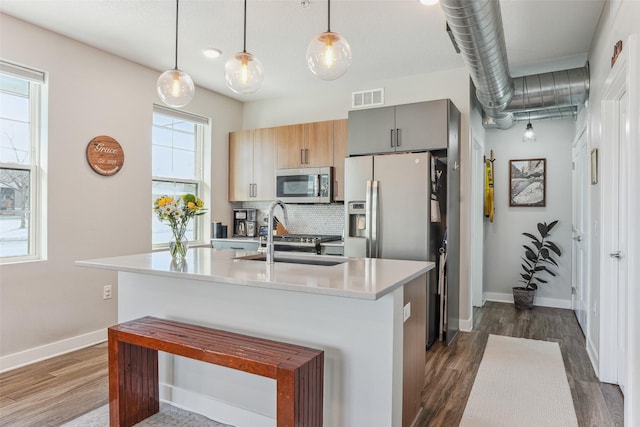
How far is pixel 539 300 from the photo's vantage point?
541 centimetres

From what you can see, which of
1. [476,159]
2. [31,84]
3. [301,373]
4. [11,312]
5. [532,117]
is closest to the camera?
[301,373]

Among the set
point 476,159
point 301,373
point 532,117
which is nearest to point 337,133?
point 476,159

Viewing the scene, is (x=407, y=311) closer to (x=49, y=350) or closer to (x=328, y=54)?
(x=328, y=54)

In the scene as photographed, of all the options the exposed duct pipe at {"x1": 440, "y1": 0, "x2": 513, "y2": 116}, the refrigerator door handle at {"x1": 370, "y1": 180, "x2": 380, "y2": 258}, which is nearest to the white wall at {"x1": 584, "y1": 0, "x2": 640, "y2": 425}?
the exposed duct pipe at {"x1": 440, "y1": 0, "x2": 513, "y2": 116}

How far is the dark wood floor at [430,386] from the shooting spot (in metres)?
2.43

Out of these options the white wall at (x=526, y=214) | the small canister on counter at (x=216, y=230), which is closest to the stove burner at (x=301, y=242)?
the small canister on counter at (x=216, y=230)

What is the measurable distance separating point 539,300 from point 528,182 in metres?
1.63

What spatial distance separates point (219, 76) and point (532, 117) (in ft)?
13.0

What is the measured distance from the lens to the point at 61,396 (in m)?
2.68

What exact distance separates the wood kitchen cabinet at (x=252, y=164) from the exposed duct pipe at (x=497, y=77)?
8.16ft

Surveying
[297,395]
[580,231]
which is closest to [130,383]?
[297,395]

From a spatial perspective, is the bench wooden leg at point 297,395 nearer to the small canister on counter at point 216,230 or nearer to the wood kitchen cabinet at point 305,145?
the wood kitchen cabinet at point 305,145

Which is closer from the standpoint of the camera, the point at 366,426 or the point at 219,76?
the point at 366,426

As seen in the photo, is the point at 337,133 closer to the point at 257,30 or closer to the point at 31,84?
the point at 257,30
